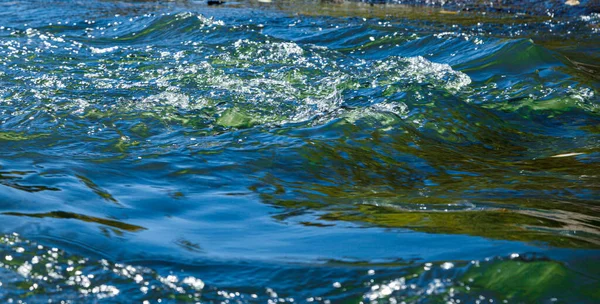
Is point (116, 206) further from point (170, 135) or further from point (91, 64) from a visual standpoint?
point (91, 64)

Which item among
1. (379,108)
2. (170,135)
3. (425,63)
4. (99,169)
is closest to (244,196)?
(99,169)

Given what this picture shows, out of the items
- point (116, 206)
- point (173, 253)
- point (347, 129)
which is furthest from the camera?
point (347, 129)

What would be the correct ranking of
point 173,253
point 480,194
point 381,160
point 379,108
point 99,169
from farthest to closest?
point 379,108 → point 381,160 → point 99,169 → point 480,194 → point 173,253

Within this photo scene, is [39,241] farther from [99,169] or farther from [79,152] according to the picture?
[79,152]

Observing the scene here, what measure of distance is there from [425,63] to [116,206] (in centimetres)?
438

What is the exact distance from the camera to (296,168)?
168 inches

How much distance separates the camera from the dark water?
252 cm

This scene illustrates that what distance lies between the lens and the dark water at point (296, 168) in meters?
2.52

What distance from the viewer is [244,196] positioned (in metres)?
3.72

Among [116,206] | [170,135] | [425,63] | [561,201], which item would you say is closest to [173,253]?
→ [116,206]

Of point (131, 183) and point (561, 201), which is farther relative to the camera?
point (131, 183)

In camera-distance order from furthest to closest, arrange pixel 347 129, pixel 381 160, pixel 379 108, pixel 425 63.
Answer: pixel 425 63 → pixel 379 108 → pixel 347 129 → pixel 381 160

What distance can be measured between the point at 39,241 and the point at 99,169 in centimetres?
130

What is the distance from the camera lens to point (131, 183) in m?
3.86
